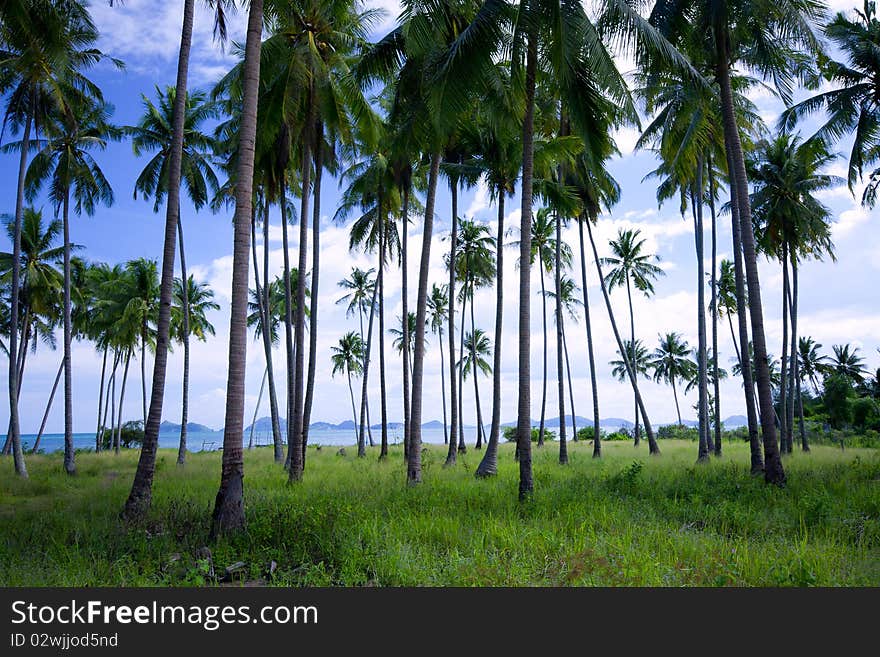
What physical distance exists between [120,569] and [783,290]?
24.3m

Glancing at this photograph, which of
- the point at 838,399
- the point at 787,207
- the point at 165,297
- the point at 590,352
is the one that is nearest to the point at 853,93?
the point at 787,207

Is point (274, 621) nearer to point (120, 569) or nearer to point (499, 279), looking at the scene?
point (120, 569)

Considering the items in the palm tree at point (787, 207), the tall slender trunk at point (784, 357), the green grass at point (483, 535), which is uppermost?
the palm tree at point (787, 207)

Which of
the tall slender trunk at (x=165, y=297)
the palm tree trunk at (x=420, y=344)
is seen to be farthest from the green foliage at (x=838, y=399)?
the tall slender trunk at (x=165, y=297)

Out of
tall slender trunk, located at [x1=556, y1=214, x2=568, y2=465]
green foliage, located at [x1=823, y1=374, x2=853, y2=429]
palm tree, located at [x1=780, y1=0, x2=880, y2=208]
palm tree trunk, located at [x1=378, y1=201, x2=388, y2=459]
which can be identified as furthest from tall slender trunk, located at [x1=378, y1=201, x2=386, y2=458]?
green foliage, located at [x1=823, y1=374, x2=853, y2=429]

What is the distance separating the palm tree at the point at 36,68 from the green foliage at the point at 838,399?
46.8 metres

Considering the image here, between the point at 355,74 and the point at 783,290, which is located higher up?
the point at 355,74

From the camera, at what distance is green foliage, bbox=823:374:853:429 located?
123 feet

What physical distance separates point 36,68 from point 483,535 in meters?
17.9

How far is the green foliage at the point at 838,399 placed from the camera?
3747cm

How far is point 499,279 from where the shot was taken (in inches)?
663

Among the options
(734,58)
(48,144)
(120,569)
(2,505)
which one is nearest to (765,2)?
(734,58)

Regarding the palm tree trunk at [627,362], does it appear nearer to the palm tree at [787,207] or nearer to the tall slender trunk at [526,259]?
the palm tree at [787,207]

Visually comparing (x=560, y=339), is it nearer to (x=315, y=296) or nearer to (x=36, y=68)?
(x=315, y=296)
